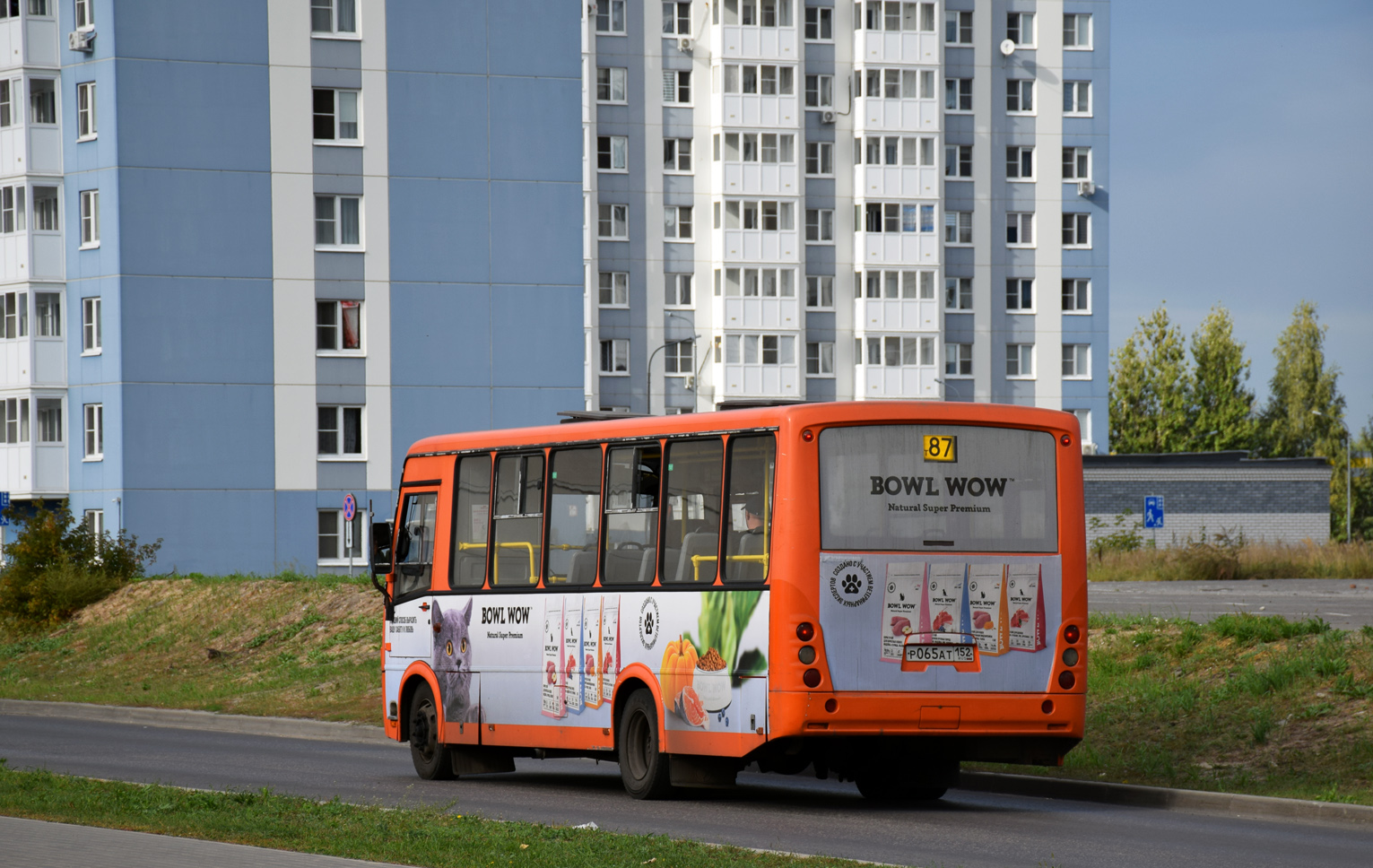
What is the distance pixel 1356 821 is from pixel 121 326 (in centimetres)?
4693

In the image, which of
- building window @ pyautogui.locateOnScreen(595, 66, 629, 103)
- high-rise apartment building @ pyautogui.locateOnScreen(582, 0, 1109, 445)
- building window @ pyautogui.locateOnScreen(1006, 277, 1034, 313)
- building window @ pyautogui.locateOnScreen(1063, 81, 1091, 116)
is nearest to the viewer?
building window @ pyautogui.locateOnScreen(595, 66, 629, 103)

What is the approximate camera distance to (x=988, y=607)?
1359 cm

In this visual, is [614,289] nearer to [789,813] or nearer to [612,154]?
[612,154]

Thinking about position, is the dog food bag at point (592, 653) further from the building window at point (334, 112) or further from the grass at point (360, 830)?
the building window at point (334, 112)

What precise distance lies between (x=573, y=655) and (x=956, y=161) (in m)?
65.7

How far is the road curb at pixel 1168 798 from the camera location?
1315 cm

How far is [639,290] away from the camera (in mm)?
75750

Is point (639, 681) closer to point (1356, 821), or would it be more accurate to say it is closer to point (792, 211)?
point (1356, 821)

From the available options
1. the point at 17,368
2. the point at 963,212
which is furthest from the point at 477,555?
the point at 963,212

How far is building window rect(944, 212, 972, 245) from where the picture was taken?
78.4 metres

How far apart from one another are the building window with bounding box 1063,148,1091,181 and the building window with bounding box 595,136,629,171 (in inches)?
766

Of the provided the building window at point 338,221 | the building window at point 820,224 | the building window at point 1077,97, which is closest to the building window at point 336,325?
the building window at point 338,221

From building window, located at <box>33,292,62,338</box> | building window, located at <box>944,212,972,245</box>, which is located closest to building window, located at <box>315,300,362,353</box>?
building window, located at <box>33,292,62,338</box>

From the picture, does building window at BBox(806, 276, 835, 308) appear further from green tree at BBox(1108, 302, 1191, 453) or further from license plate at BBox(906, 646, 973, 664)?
license plate at BBox(906, 646, 973, 664)
